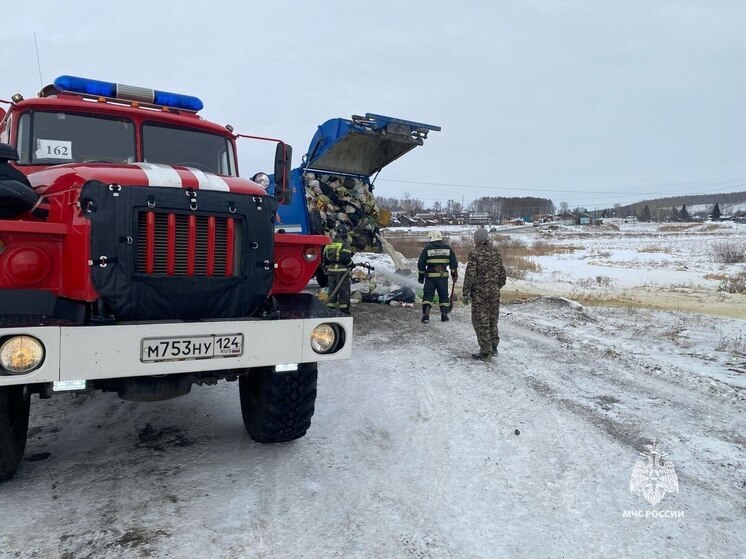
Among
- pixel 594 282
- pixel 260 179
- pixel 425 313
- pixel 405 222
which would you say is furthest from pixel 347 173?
pixel 405 222

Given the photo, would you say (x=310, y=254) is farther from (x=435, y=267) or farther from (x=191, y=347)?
(x=435, y=267)

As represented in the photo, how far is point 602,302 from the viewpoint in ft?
37.4

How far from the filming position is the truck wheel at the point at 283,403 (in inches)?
152

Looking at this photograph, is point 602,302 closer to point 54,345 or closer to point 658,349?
point 658,349

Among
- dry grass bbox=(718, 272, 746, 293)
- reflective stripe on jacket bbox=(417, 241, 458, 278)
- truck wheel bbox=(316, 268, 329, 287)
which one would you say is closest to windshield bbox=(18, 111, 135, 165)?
reflective stripe on jacket bbox=(417, 241, 458, 278)

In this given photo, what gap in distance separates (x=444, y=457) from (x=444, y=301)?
5236mm

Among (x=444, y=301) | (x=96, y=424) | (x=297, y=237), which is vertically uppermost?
(x=297, y=237)

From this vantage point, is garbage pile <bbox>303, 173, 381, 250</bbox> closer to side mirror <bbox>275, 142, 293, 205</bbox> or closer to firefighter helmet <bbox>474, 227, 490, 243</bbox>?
firefighter helmet <bbox>474, 227, 490, 243</bbox>

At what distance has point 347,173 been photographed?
11562mm

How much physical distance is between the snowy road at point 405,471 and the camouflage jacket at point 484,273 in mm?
1071

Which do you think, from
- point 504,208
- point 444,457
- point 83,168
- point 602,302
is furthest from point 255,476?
point 504,208

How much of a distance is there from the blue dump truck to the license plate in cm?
735

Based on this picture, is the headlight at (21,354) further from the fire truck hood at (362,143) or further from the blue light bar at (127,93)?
the fire truck hood at (362,143)

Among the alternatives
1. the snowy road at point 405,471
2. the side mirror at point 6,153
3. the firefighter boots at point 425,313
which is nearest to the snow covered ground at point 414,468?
the snowy road at point 405,471
